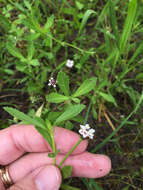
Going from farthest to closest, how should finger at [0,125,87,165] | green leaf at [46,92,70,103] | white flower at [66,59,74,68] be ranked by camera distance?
white flower at [66,59,74,68] < finger at [0,125,87,165] < green leaf at [46,92,70,103]

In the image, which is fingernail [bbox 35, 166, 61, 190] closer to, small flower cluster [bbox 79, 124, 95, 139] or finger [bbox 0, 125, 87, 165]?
finger [bbox 0, 125, 87, 165]

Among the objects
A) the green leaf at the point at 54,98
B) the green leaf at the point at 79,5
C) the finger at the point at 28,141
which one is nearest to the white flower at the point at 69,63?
the green leaf at the point at 79,5

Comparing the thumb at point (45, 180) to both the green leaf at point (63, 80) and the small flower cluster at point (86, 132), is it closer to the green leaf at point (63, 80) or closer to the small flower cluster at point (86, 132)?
the small flower cluster at point (86, 132)

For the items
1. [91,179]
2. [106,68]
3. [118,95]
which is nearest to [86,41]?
[106,68]

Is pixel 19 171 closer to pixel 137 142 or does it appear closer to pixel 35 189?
pixel 35 189

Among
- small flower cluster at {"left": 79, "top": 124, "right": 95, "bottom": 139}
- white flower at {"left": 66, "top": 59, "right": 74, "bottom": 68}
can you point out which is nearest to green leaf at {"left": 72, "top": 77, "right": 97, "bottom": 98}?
small flower cluster at {"left": 79, "top": 124, "right": 95, "bottom": 139}
